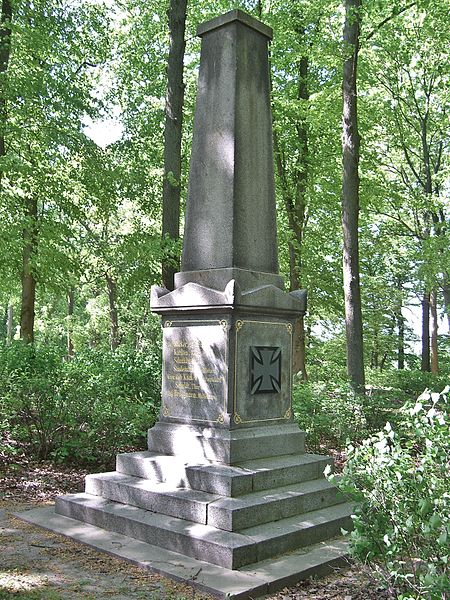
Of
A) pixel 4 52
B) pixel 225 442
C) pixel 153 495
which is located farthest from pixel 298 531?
pixel 4 52

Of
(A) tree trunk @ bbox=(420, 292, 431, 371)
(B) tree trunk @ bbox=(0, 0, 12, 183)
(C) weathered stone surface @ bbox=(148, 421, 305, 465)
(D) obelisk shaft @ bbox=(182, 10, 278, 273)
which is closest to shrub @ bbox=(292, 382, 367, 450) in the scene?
(C) weathered stone surface @ bbox=(148, 421, 305, 465)

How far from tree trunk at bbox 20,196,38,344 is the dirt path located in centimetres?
917

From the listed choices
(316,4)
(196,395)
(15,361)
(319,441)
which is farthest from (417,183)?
(196,395)

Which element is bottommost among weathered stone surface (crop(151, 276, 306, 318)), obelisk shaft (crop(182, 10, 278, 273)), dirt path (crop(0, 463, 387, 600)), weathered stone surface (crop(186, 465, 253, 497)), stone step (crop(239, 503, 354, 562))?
dirt path (crop(0, 463, 387, 600))

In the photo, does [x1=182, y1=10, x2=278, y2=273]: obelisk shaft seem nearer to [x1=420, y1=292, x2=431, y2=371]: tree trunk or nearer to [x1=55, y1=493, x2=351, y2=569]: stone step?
[x1=55, y1=493, x2=351, y2=569]: stone step

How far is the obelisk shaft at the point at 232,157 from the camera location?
6.59 m

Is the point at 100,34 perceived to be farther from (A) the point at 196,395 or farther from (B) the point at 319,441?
(A) the point at 196,395

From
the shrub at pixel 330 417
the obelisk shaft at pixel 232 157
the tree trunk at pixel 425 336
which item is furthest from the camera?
the tree trunk at pixel 425 336

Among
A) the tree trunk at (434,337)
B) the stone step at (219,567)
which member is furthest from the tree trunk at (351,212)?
the tree trunk at (434,337)

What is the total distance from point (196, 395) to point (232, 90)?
3.30 m

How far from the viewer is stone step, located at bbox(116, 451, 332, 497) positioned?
5645mm

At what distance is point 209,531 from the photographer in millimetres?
5215

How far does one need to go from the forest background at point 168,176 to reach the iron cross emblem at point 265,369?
2962mm

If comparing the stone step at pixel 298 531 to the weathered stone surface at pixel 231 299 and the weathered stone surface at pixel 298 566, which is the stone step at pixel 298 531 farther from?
the weathered stone surface at pixel 231 299
